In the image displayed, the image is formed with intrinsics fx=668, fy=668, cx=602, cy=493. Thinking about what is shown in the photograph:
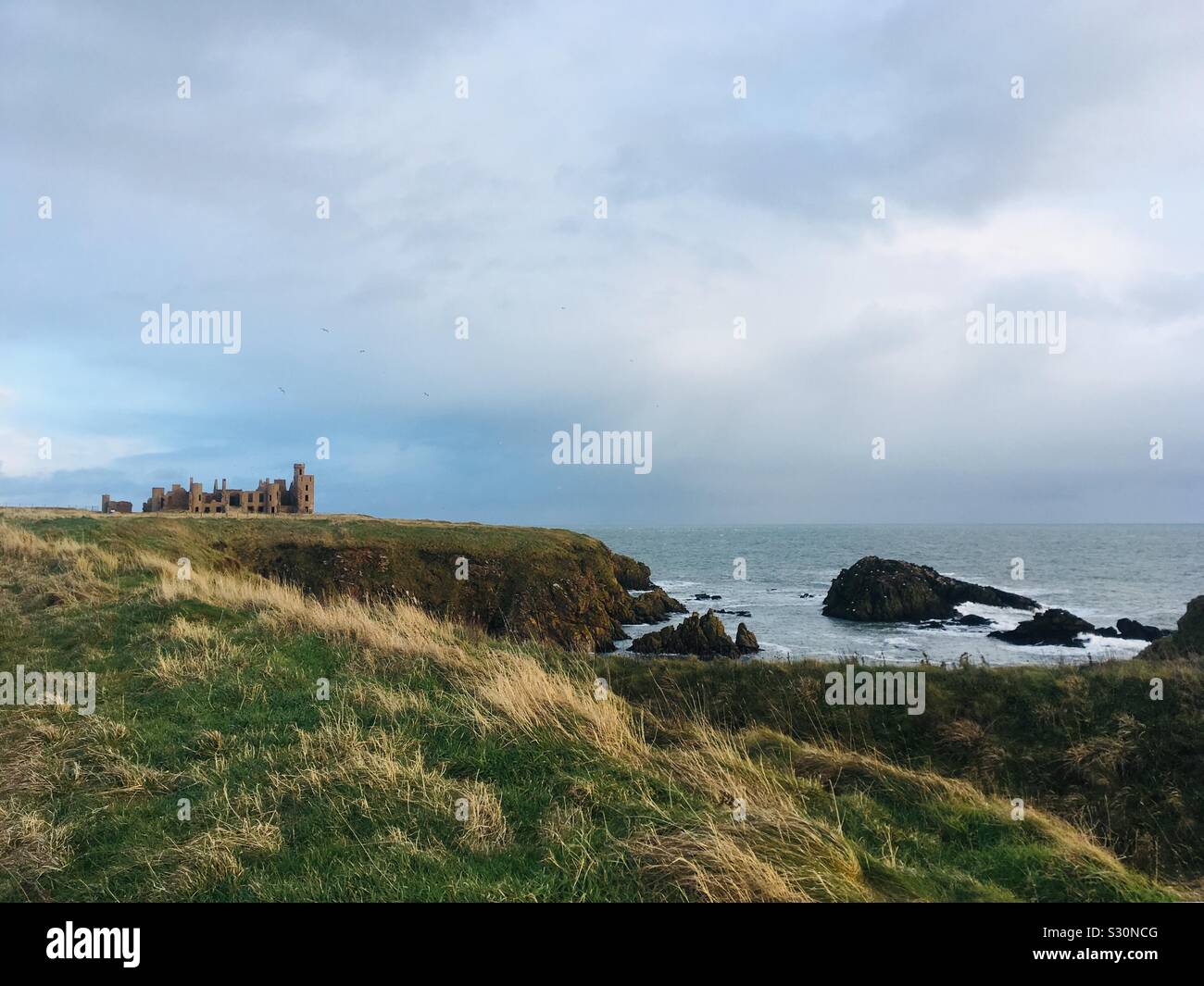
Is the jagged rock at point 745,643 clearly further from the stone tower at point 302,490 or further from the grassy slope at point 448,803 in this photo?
the stone tower at point 302,490

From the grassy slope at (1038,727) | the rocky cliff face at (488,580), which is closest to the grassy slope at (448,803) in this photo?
the grassy slope at (1038,727)

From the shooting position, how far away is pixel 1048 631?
149 ft

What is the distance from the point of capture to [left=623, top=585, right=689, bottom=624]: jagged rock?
172 feet

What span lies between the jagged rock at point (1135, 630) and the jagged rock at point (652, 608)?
3097 centimetres

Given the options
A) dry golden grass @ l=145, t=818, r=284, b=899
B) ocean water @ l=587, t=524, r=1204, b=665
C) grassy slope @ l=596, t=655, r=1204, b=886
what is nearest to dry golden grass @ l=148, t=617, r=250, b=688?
dry golden grass @ l=145, t=818, r=284, b=899

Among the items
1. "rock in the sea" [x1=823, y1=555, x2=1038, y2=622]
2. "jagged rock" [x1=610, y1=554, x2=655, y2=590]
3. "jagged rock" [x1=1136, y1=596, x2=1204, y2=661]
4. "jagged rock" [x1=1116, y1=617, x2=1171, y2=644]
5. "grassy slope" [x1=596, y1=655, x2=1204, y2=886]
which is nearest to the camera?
"grassy slope" [x1=596, y1=655, x2=1204, y2=886]

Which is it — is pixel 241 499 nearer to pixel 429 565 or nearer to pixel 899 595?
pixel 429 565

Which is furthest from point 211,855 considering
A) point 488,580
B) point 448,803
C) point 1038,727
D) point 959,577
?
point 959,577

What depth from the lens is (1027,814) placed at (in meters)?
7.12

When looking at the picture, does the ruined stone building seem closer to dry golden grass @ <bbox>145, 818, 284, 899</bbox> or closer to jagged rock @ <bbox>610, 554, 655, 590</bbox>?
jagged rock @ <bbox>610, 554, 655, 590</bbox>

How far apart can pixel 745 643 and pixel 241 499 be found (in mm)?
56793

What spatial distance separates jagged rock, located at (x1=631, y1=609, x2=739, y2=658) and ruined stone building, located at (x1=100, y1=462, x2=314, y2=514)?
45391 millimetres

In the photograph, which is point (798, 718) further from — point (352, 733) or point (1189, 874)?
point (352, 733)
